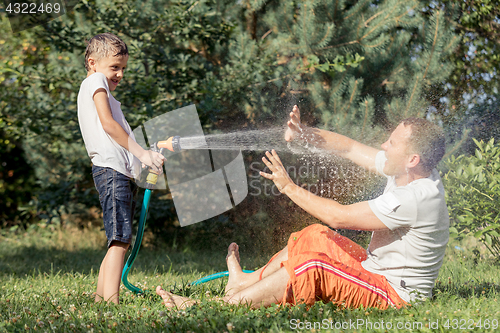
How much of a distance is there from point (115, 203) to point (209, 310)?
0.86m

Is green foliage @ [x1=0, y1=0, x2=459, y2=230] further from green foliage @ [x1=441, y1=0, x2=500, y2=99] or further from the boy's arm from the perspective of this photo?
the boy's arm

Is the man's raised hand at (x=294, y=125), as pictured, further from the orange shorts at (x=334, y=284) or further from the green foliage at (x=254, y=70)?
the green foliage at (x=254, y=70)

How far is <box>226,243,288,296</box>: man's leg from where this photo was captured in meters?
2.66

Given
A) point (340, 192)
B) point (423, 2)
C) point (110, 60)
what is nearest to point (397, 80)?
point (423, 2)

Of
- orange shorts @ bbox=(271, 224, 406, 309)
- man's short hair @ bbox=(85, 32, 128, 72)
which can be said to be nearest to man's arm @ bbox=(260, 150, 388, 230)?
orange shorts @ bbox=(271, 224, 406, 309)

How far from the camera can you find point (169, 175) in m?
5.41

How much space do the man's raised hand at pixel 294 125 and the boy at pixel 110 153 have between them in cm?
87

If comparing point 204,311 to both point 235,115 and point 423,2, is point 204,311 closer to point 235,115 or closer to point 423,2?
point 235,115

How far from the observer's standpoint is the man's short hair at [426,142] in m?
2.22

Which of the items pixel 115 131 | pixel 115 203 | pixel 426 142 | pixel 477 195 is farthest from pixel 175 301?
pixel 477 195

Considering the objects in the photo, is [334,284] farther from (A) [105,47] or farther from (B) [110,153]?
(A) [105,47]

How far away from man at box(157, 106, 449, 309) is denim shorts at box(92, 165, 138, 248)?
0.80 m

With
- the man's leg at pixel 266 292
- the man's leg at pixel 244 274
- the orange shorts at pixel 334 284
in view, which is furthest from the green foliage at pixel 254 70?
the man's leg at pixel 266 292

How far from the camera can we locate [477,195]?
11.6 ft
